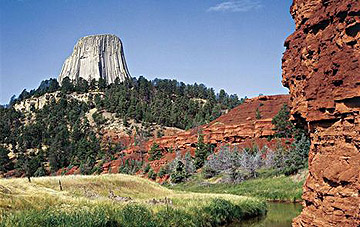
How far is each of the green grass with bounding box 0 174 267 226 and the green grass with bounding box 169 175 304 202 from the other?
975 centimetres

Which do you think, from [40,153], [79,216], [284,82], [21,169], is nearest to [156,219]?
[79,216]

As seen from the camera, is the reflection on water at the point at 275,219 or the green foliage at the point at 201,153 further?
the green foliage at the point at 201,153

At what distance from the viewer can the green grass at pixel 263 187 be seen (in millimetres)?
46812

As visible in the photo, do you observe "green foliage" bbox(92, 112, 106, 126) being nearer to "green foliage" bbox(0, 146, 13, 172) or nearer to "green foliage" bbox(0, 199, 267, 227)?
"green foliage" bbox(0, 146, 13, 172)

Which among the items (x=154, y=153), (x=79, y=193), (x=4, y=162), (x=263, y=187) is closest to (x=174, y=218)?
(x=79, y=193)

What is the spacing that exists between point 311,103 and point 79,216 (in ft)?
43.6

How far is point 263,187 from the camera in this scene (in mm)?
55594

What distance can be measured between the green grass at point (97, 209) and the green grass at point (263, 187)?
9.75 m

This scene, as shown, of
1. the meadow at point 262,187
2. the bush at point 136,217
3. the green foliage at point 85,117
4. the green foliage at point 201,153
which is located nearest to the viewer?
the bush at point 136,217

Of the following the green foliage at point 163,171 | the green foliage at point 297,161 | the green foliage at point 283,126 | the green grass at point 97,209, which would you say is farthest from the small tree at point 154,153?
the green grass at point 97,209

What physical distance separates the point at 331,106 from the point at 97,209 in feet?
49.1

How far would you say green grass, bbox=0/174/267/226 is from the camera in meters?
19.4

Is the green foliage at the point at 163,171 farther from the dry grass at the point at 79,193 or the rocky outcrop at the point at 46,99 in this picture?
the rocky outcrop at the point at 46,99

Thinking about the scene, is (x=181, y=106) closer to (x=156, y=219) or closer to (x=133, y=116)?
(x=133, y=116)
